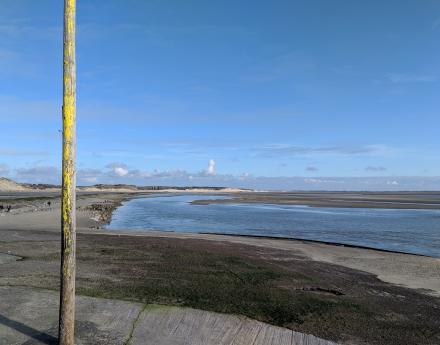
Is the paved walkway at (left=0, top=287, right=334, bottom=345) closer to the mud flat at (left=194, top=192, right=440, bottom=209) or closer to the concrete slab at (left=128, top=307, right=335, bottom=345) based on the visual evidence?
the concrete slab at (left=128, top=307, right=335, bottom=345)

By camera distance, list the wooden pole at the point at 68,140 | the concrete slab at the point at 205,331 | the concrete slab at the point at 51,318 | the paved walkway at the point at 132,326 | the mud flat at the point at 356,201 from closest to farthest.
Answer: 1. the wooden pole at the point at 68,140
2. the concrete slab at the point at 51,318
3. the paved walkway at the point at 132,326
4. the concrete slab at the point at 205,331
5. the mud flat at the point at 356,201

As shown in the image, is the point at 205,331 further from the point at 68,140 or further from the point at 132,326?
the point at 68,140

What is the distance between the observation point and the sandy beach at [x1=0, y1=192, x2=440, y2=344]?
813 cm

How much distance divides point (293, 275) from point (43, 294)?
6518 mm

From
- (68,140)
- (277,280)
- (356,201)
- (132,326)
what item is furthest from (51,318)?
(356,201)

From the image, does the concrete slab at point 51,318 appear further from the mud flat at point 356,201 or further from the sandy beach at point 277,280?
the mud flat at point 356,201

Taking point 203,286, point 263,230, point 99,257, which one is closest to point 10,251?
point 99,257

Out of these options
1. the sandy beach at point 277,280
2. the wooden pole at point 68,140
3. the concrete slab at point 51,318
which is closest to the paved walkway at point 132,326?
the concrete slab at point 51,318

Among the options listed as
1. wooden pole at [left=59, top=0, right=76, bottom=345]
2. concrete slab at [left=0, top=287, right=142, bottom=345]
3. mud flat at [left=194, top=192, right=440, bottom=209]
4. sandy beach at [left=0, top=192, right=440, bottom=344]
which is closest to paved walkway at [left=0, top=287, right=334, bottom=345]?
concrete slab at [left=0, top=287, right=142, bottom=345]

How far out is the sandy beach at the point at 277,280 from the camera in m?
8.13

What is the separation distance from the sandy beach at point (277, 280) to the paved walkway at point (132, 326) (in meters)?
0.52

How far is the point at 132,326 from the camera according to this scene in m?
7.13

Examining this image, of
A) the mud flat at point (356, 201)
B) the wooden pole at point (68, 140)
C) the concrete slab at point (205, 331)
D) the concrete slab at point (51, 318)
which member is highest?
the wooden pole at point (68, 140)

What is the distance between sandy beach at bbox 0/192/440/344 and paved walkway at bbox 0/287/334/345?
522mm
